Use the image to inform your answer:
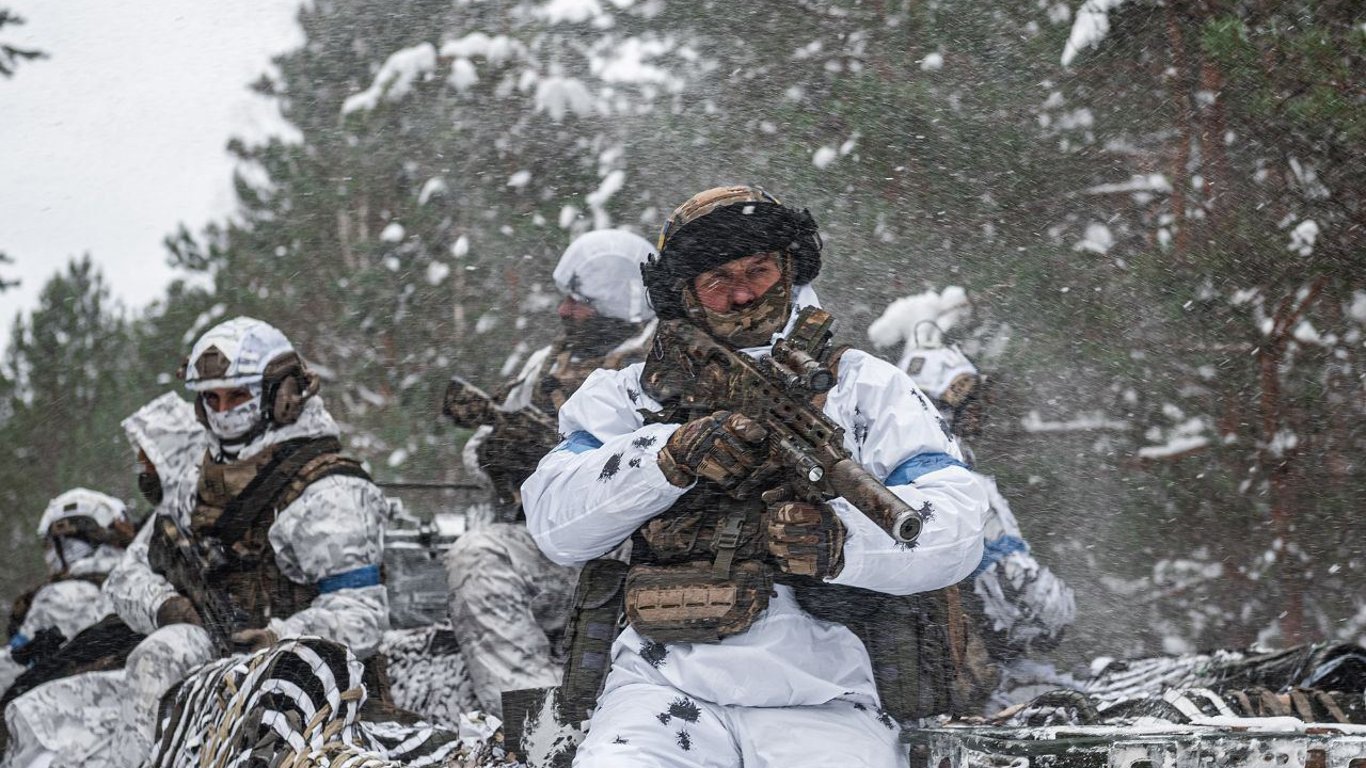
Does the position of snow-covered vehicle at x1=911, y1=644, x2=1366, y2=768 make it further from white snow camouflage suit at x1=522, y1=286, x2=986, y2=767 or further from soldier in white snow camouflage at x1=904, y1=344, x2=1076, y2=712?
soldier in white snow camouflage at x1=904, y1=344, x2=1076, y2=712

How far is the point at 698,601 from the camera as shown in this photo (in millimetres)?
3947

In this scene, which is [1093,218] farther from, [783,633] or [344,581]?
[783,633]

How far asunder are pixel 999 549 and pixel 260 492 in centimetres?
277

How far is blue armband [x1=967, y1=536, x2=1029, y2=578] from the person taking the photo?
6.09 metres

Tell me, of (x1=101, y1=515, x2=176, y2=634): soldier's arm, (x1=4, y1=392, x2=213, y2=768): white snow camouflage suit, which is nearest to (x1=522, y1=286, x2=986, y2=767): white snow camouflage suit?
(x1=101, y1=515, x2=176, y2=634): soldier's arm

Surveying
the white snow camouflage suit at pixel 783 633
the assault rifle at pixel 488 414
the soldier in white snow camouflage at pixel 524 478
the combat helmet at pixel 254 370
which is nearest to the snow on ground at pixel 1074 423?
the soldier in white snow camouflage at pixel 524 478

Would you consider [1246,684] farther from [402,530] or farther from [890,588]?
[402,530]

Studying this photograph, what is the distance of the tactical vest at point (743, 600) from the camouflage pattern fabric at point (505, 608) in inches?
73.7

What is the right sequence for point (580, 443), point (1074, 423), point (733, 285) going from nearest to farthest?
1. point (733, 285)
2. point (580, 443)
3. point (1074, 423)

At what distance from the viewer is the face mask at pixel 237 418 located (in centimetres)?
621

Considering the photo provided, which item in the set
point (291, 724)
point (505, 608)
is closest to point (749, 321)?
point (291, 724)

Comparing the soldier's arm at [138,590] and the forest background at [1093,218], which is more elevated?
the forest background at [1093,218]

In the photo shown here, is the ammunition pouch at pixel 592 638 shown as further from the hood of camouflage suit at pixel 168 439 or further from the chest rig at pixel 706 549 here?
the hood of camouflage suit at pixel 168 439

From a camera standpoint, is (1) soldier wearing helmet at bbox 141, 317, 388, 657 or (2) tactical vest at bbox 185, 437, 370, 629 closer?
(1) soldier wearing helmet at bbox 141, 317, 388, 657
